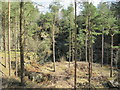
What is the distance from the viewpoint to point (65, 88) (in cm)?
985

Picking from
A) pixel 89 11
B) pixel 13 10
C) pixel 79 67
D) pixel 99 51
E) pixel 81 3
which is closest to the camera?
pixel 81 3

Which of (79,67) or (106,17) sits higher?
(106,17)

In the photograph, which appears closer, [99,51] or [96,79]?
[96,79]

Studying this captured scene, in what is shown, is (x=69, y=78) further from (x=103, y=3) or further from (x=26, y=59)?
(x=103, y=3)

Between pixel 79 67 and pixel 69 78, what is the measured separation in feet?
14.6

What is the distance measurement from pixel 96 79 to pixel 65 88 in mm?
4708

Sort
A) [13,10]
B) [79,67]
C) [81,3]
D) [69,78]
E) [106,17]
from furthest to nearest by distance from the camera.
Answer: [79,67]
[106,17]
[69,78]
[13,10]
[81,3]

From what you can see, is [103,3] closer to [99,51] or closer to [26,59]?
[99,51]

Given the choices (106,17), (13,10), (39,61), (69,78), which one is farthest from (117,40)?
(13,10)

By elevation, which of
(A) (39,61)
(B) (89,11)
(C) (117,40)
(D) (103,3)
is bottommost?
(A) (39,61)

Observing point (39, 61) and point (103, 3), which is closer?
point (103, 3)

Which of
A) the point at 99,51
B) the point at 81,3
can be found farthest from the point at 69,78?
the point at 99,51

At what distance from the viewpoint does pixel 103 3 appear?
1478 centimetres

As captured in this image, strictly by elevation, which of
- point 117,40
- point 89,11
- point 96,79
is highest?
point 89,11
